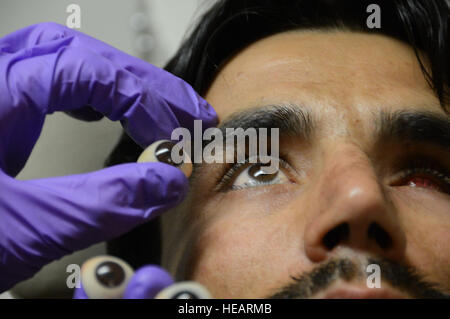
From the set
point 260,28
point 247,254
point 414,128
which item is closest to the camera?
point 247,254

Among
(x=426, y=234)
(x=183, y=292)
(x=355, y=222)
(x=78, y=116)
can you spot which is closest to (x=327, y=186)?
(x=355, y=222)

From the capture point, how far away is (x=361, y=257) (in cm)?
66

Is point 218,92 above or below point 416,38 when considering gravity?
below

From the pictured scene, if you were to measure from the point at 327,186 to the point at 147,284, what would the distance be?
1.01 feet

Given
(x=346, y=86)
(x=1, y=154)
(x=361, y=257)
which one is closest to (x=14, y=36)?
(x=1, y=154)

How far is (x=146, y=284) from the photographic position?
24.5 inches

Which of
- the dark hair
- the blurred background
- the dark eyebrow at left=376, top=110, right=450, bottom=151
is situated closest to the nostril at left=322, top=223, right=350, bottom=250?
the dark eyebrow at left=376, top=110, right=450, bottom=151

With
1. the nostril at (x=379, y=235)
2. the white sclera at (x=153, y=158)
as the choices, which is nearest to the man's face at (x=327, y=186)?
the nostril at (x=379, y=235)

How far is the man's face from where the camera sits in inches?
26.5

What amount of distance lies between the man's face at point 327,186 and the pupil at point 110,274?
0.53 feet
